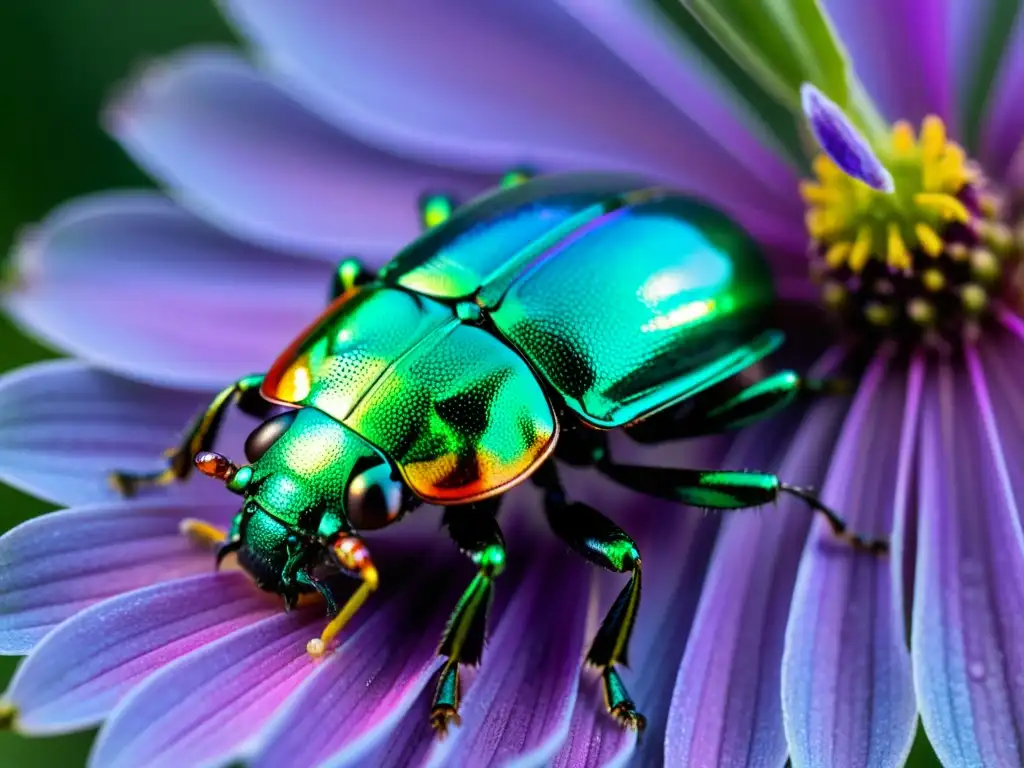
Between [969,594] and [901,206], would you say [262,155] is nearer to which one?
[901,206]

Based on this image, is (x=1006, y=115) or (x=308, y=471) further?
(x=1006, y=115)

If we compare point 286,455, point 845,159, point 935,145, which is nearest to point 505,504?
point 286,455

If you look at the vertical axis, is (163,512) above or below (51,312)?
below

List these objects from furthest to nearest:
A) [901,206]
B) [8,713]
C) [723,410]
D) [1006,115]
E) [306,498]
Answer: [1006,115], [901,206], [723,410], [306,498], [8,713]

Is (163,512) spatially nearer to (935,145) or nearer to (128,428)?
(128,428)

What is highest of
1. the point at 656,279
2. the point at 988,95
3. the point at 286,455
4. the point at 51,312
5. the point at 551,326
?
the point at 988,95

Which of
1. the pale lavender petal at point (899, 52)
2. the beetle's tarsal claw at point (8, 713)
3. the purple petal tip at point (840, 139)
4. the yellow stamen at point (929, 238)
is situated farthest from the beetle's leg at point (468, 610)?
the pale lavender petal at point (899, 52)

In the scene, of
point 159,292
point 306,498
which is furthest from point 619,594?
point 159,292
